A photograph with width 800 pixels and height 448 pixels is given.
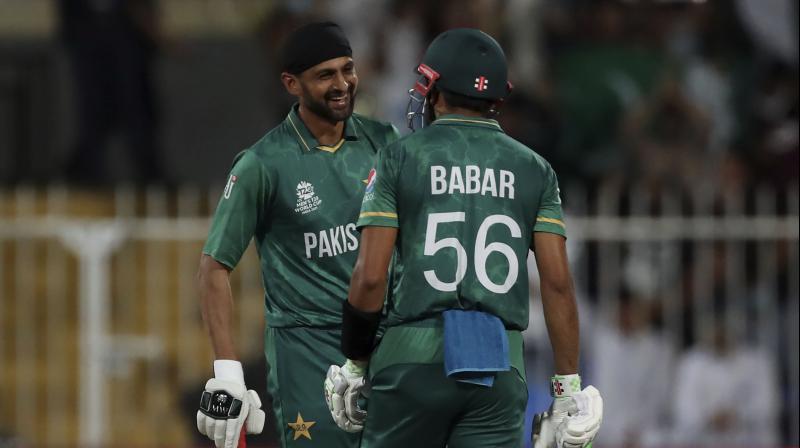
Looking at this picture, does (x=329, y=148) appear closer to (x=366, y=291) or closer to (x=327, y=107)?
(x=327, y=107)

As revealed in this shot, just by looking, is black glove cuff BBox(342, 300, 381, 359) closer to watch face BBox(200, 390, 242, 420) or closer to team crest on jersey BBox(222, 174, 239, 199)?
watch face BBox(200, 390, 242, 420)

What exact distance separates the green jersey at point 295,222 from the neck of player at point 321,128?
4cm

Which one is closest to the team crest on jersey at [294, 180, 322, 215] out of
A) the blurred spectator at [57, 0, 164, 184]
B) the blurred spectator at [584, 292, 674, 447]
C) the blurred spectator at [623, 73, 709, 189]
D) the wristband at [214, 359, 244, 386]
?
the wristband at [214, 359, 244, 386]

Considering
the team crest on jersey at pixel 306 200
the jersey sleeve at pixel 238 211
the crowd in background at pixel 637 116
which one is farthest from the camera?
the crowd in background at pixel 637 116

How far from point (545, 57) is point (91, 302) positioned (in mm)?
4103

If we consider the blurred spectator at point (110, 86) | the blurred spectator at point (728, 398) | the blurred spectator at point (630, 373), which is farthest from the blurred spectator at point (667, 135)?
the blurred spectator at point (110, 86)

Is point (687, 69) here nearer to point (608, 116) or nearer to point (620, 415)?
point (608, 116)

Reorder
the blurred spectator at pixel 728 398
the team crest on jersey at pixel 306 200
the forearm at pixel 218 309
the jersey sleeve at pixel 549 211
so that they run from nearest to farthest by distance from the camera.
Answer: the jersey sleeve at pixel 549 211 < the forearm at pixel 218 309 < the team crest on jersey at pixel 306 200 < the blurred spectator at pixel 728 398

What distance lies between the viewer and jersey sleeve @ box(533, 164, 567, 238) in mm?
5141

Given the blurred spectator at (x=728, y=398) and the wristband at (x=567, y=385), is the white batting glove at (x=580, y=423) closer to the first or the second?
the wristband at (x=567, y=385)

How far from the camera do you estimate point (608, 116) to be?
12.5m

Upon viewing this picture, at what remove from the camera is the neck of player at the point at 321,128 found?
20.4 ft

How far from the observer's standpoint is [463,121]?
16.7ft

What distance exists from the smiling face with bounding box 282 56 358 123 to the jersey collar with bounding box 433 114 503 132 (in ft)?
3.47
